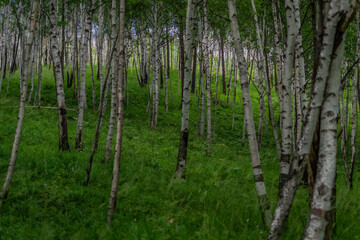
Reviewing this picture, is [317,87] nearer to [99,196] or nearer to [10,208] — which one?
[99,196]

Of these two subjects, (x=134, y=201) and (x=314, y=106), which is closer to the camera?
(x=314, y=106)

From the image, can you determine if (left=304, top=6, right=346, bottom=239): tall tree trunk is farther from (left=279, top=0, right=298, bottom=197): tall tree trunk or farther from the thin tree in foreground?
the thin tree in foreground

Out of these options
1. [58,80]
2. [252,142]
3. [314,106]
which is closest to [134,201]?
[252,142]

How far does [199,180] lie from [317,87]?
4138mm

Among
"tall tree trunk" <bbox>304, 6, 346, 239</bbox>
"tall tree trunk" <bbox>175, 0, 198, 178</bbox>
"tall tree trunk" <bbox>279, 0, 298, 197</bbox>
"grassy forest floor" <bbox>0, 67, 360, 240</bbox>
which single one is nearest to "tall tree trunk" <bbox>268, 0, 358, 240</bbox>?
"tall tree trunk" <bbox>304, 6, 346, 239</bbox>

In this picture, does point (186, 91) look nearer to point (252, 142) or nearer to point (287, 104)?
point (287, 104)

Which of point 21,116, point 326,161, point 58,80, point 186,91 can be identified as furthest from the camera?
point 58,80

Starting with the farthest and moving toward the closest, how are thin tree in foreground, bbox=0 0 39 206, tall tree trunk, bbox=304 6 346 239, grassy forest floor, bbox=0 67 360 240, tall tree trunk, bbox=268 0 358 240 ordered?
thin tree in foreground, bbox=0 0 39 206 → grassy forest floor, bbox=0 67 360 240 → tall tree trunk, bbox=268 0 358 240 → tall tree trunk, bbox=304 6 346 239

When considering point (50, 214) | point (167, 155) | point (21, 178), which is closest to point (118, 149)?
point (50, 214)

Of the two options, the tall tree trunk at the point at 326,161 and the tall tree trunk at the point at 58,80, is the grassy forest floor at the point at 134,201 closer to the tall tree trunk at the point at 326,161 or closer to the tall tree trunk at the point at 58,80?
the tall tree trunk at the point at 58,80

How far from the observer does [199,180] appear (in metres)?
5.85

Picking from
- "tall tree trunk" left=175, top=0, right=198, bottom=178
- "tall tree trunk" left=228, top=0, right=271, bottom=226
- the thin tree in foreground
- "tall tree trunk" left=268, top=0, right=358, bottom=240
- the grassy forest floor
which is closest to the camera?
"tall tree trunk" left=268, top=0, right=358, bottom=240

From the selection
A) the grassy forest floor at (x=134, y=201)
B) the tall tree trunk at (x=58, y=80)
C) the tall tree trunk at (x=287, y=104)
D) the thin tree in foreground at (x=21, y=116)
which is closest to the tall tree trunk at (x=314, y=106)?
the grassy forest floor at (x=134, y=201)

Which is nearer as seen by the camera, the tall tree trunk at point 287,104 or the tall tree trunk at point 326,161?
the tall tree trunk at point 326,161
